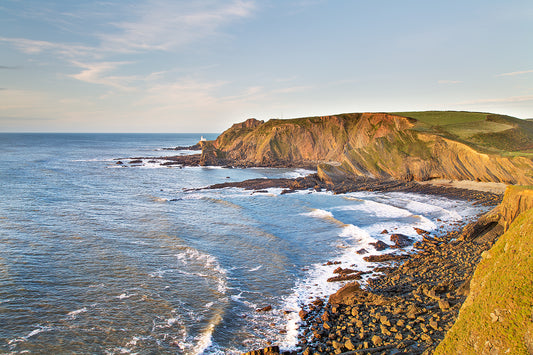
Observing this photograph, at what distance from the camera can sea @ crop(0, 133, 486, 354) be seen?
12844 millimetres

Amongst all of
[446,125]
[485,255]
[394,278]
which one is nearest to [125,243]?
[394,278]

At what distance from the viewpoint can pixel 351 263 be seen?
764 inches

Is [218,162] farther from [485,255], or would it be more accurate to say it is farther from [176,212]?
[485,255]

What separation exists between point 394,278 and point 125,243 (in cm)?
1808

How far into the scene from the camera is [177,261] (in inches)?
792

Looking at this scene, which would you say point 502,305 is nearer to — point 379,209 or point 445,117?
point 379,209

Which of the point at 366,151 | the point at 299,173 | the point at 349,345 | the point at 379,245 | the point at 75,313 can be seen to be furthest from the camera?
the point at 299,173

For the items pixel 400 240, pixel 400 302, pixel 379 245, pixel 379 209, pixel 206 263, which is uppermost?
pixel 379 209

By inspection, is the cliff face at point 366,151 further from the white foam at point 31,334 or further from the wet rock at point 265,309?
the white foam at point 31,334

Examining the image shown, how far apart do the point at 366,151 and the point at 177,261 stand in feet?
137

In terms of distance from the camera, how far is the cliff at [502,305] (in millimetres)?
5664

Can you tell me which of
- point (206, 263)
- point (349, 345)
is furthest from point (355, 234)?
point (349, 345)

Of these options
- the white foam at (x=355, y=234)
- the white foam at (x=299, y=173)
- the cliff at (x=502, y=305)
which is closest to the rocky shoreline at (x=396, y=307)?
the cliff at (x=502, y=305)

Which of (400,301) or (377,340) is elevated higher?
(400,301)
